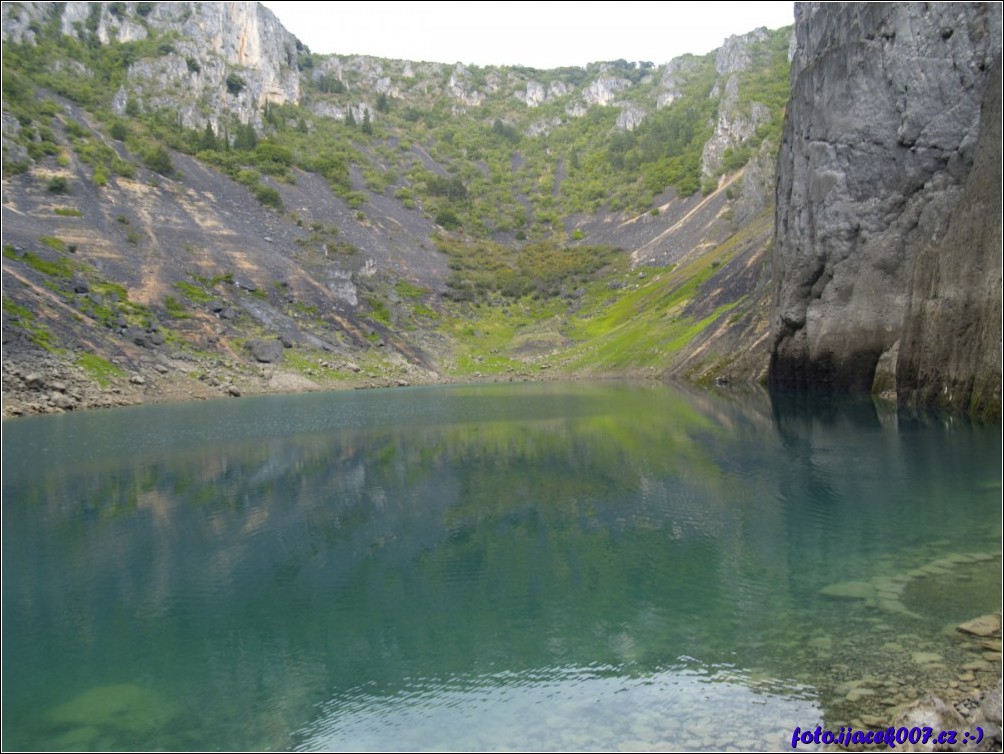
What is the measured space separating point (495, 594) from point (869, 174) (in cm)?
4509

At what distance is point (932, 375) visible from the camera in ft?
124

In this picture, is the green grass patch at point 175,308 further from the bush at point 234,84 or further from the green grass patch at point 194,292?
the bush at point 234,84

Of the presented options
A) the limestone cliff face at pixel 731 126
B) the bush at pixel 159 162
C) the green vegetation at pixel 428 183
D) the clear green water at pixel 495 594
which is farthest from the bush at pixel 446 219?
the clear green water at pixel 495 594

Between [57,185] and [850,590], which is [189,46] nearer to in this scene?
[57,185]

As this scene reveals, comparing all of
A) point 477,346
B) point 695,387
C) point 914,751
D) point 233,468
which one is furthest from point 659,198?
point 914,751

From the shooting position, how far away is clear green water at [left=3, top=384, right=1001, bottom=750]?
10992 mm

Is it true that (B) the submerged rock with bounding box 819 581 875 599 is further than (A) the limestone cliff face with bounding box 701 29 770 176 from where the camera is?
No

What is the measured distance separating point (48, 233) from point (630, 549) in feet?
298

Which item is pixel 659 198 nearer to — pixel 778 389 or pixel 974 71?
pixel 778 389

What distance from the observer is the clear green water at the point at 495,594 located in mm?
10992

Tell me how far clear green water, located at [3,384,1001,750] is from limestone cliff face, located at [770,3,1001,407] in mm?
16474

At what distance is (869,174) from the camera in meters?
48.5

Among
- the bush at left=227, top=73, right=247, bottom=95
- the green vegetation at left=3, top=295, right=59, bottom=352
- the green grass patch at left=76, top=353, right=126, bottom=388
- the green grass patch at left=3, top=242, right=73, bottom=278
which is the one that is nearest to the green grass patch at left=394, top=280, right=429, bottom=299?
the green grass patch at left=3, top=242, right=73, bottom=278

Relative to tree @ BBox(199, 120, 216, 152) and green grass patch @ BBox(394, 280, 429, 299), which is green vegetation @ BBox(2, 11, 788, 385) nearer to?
green grass patch @ BBox(394, 280, 429, 299)
